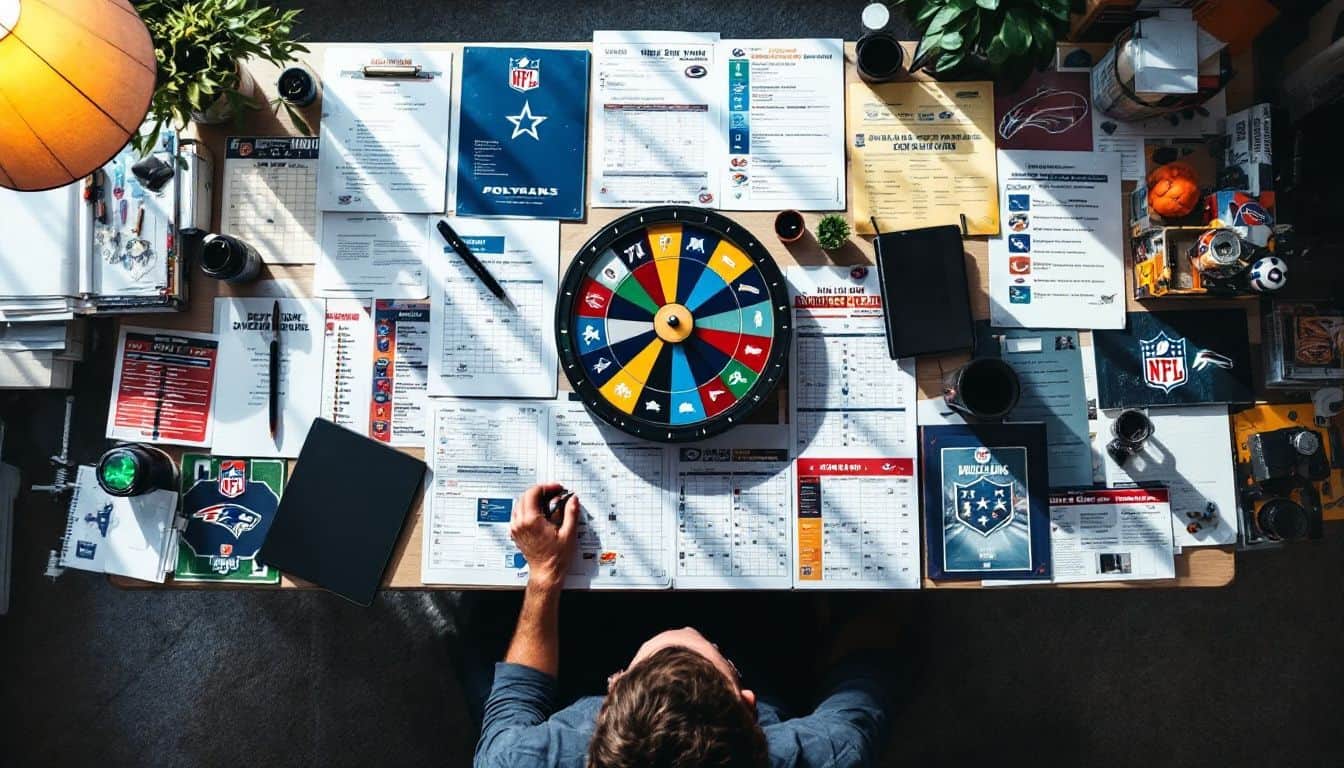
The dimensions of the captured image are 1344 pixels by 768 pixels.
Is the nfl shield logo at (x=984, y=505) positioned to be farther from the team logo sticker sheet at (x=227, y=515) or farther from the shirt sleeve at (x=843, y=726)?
the team logo sticker sheet at (x=227, y=515)

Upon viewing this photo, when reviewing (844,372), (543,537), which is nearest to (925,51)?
(844,372)

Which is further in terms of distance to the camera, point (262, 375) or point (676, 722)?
point (262, 375)

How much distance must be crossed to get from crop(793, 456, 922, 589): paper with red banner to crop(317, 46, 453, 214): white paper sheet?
0.98 m

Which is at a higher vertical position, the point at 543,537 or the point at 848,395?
the point at 848,395

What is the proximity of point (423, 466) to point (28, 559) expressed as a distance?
163 cm

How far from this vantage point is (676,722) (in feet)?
4.13

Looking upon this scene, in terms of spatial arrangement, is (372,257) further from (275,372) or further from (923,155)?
(923,155)

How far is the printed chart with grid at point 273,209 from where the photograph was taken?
166cm

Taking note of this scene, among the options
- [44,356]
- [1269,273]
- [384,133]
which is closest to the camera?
[1269,273]

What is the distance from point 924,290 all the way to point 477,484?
39.1 inches

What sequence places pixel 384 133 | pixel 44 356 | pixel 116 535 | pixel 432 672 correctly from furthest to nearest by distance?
1. pixel 432 672
2. pixel 44 356
3. pixel 384 133
4. pixel 116 535

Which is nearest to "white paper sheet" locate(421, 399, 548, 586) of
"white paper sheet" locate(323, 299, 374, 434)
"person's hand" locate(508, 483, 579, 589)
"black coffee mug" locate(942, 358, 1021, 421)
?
"person's hand" locate(508, 483, 579, 589)

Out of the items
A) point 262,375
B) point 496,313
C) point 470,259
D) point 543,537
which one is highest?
point 470,259

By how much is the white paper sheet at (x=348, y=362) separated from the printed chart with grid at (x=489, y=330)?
16 centimetres
